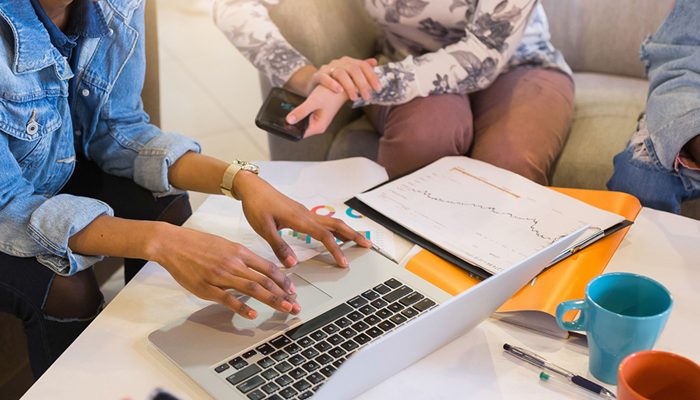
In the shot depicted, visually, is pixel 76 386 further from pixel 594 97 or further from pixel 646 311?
pixel 594 97

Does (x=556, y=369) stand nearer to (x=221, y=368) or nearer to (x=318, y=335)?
(x=318, y=335)

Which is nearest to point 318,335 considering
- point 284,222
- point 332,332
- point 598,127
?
point 332,332

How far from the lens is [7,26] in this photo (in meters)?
1.03

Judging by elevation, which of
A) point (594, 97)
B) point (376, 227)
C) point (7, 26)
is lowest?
point (594, 97)

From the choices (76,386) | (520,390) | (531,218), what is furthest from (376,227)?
(76,386)

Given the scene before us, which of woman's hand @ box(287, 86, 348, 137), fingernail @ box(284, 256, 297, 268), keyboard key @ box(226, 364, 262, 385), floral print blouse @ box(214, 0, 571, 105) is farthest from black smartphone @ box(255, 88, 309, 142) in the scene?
keyboard key @ box(226, 364, 262, 385)

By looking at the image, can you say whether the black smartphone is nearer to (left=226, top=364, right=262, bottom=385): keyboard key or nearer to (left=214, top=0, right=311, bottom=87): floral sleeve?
(left=214, top=0, right=311, bottom=87): floral sleeve

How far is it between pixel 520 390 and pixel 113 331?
467mm

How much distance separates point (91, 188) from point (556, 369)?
2.59 ft

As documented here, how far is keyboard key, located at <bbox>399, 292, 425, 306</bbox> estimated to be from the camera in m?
0.96

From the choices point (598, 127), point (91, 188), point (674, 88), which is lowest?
point (598, 127)

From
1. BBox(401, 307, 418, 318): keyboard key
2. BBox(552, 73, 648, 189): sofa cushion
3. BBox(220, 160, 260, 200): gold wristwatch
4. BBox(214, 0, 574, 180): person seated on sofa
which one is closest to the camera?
BBox(401, 307, 418, 318): keyboard key

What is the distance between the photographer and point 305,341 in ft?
2.90

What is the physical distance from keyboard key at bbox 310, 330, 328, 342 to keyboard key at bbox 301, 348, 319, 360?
0.02 m
